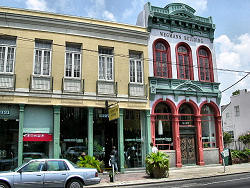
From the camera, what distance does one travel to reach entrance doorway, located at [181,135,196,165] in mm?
18766

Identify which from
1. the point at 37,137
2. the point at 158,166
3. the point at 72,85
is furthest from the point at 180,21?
the point at 37,137

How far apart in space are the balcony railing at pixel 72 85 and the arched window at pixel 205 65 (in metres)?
9.78

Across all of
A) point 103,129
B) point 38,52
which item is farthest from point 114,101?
point 38,52

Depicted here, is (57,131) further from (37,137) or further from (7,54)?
(7,54)

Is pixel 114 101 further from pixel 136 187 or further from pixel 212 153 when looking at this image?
pixel 212 153

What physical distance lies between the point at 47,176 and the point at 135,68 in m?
10.3

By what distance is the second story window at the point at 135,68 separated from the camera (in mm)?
18016

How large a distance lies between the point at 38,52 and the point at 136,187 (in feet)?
32.2

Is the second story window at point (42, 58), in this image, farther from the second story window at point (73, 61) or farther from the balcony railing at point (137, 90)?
the balcony railing at point (137, 90)

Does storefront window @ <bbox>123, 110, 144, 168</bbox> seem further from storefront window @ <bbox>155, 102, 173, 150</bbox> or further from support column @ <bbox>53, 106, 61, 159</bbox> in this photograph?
support column @ <bbox>53, 106, 61, 159</bbox>

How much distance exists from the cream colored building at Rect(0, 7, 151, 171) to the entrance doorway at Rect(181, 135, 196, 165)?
3171mm

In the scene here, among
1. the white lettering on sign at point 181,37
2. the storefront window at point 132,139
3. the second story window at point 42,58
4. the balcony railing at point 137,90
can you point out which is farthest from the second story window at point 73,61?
the white lettering on sign at point 181,37

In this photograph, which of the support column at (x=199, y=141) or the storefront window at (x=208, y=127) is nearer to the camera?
the support column at (x=199, y=141)

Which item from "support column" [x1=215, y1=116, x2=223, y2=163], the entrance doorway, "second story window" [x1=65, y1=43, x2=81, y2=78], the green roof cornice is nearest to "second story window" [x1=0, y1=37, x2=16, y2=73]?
"second story window" [x1=65, y1=43, x2=81, y2=78]
